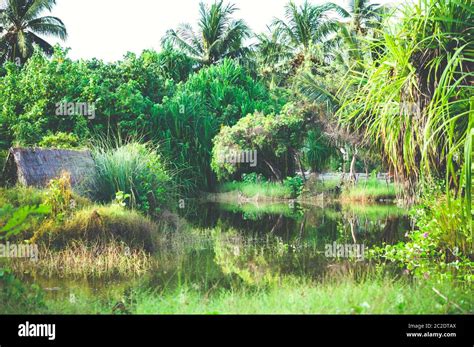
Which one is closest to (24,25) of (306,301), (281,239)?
(281,239)

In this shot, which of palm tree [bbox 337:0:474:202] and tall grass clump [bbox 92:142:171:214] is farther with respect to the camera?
tall grass clump [bbox 92:142:171:214]

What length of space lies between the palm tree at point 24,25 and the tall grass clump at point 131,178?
159 centimetres

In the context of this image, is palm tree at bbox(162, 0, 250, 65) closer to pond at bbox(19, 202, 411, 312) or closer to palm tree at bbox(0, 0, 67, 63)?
palm tree at bbox(0, 0, 67, 63)

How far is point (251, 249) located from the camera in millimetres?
5723

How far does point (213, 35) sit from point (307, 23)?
5.26 feet

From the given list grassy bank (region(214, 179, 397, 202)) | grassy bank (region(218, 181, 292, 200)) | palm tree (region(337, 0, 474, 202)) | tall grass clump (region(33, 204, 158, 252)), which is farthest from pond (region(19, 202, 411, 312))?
grassy bank (region(218, 181, 292, 200))

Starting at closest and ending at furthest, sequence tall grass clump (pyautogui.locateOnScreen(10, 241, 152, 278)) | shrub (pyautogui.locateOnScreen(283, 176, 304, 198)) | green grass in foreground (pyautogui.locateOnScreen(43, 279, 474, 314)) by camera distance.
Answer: green grass in foreground (pyautogui.locateOnScreen(43, 279, 474, 314)) < tall grass clump (pyautogui.locateOnScreen(10, 241, 152, 278)) < shrub (pyautogui.locateOnScreen(283, 176, 304, 198))

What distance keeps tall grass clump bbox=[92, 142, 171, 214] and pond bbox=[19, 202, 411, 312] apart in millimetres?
491

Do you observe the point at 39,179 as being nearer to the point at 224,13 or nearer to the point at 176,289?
the point at 176,289

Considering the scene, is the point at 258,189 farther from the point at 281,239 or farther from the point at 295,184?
the point at 281,239

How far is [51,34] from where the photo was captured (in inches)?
271

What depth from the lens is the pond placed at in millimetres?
4211
